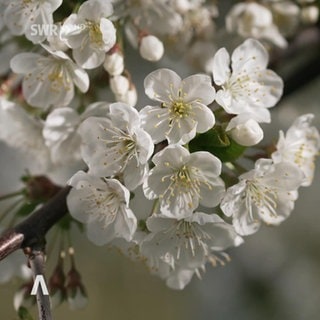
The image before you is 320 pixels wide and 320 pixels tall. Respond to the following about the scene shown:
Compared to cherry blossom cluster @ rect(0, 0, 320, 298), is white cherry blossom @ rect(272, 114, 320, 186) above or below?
below

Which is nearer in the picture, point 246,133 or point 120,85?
point 246,133

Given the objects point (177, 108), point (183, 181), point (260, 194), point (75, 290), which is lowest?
point (75, 290)

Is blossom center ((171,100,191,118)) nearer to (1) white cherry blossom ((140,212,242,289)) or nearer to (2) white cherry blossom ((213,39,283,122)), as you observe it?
(2) white cherry blossom ((213,39,283,122))

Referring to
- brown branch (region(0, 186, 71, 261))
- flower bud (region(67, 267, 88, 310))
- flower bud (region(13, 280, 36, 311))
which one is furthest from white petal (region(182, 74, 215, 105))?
flower bud (region(13, 280, 36, 311))

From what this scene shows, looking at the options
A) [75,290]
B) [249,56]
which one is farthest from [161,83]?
[75,290]

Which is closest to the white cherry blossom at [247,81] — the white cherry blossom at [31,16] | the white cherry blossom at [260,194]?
the white cherry blossom at [260,194]

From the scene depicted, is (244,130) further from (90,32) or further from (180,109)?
(90,32)

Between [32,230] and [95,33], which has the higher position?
[95,33]

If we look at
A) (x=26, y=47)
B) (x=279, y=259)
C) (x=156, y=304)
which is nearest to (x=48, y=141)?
(x=26, y=47)
